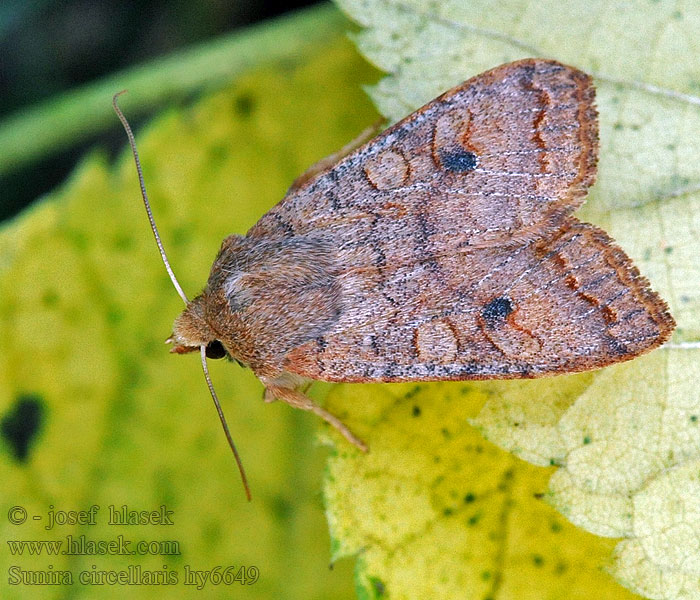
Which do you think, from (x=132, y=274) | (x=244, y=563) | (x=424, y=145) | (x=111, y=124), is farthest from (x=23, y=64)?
(x=244, y=563)

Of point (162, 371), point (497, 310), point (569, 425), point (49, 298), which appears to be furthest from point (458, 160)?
point (49, 298)

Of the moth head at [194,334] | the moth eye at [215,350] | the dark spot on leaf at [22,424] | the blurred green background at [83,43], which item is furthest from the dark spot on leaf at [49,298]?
the blurred green background at [83,43]

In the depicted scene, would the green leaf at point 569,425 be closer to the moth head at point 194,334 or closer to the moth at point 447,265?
the moth at point 447,265

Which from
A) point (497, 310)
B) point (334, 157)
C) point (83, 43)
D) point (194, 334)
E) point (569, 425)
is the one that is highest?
point (83, 43)

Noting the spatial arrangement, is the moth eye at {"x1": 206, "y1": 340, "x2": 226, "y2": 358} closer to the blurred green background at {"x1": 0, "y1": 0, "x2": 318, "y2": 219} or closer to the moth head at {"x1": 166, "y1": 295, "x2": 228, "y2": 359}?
the moth head at {"x1": 166, "y1": 295, "x2": 228, "y2": 359}

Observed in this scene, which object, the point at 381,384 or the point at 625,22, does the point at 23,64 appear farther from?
the point at 625,22

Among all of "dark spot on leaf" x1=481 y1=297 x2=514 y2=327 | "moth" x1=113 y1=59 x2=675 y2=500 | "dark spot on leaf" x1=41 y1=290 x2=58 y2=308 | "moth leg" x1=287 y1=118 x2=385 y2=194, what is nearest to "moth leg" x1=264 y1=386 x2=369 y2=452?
"moth" x1=113 y1=59 x2=675 y2=500

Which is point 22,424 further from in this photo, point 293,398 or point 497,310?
point 497,310
